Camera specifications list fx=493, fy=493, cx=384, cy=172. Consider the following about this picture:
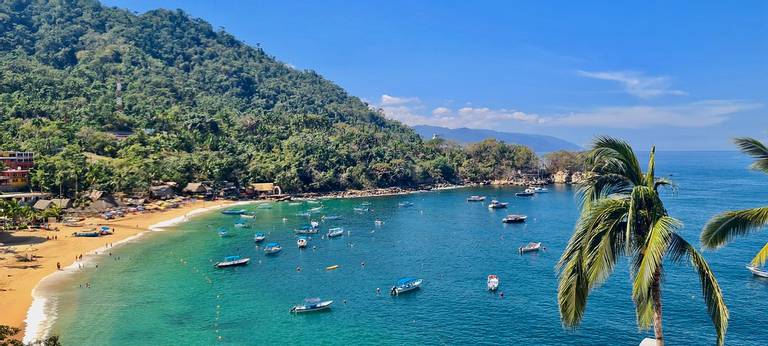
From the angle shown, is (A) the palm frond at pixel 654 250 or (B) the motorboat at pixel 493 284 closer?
(A) the palm frond at pixel 654 250

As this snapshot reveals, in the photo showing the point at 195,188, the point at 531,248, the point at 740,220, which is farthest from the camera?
the point at 195,188

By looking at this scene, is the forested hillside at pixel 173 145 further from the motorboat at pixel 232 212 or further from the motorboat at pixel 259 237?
the motorboat at pixel 259 237

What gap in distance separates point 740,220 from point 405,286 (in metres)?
41.2

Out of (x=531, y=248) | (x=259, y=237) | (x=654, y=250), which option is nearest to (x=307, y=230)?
(x=259, y=237)

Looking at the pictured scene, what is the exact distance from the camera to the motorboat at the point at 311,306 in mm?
43463

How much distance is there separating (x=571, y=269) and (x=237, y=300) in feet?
141

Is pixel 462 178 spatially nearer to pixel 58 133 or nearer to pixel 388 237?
pixel 388 237

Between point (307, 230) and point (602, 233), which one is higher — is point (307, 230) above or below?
below

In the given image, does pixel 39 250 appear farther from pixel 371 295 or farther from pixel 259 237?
pixel 371 295

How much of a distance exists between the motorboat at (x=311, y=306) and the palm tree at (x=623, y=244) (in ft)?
122

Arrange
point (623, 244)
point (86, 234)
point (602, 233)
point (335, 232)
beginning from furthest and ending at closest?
point (335, 232), point (86, 234), point (623, 244), point (602, 233)

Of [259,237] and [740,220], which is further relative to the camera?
[259,237]

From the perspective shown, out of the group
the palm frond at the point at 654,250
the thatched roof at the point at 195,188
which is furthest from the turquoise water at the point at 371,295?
the thatched roof at the point at 195,188

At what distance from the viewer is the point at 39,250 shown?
6178 centimetres
